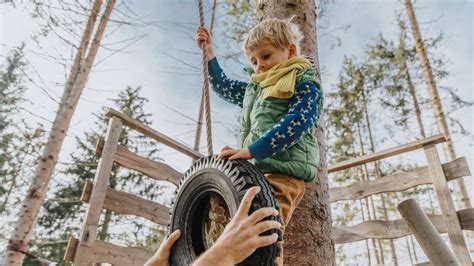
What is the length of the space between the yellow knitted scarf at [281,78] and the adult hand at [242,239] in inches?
19.5

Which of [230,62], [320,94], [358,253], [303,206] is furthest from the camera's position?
[358,253]

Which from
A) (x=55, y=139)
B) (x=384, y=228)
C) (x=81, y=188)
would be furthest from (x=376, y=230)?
(x=81, y=188)

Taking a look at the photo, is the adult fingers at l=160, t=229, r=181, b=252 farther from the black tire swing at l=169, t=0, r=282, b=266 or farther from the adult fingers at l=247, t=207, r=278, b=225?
the adult fingers at l=247, t=207, r=278, b=225

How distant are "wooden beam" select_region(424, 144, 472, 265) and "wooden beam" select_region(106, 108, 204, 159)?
7.34ft

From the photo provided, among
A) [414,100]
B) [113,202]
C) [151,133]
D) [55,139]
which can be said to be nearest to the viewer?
[113,202]

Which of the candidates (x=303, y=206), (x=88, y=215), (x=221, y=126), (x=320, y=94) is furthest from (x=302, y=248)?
(x=221, y=126)

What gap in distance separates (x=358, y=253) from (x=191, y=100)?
8.35m

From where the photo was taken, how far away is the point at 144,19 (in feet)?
16.5

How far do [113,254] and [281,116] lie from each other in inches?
71.9

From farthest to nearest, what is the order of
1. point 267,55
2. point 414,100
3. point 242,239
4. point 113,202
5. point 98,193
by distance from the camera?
point 414,100 → point 113,202 → point 98,193 → point 267,55 → point 242,239

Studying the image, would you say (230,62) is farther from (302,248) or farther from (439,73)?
(439,73)

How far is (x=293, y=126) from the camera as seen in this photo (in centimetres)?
115

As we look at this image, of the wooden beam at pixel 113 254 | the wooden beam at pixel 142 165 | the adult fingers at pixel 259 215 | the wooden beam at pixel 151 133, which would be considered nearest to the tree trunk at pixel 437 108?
the wooden beam at pixel 151 133

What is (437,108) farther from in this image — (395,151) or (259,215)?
(259,215)
